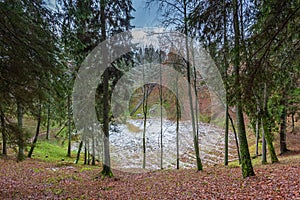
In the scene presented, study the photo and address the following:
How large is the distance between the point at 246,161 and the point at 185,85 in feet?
30.5

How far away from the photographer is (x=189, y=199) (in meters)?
5.38

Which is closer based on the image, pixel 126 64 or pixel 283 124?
pixel 126 64

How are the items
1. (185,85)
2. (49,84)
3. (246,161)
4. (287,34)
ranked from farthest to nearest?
(185,85), (246,161), (49,84), (287,34)

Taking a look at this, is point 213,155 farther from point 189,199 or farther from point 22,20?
point 22,20

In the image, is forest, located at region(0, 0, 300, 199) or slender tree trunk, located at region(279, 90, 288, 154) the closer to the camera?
forest, located at region(0, 0, 300, 199)

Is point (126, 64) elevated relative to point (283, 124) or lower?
elevated

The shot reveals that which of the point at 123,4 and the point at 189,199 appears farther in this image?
the point at 123,4

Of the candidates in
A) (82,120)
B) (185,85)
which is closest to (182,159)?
(185,85)

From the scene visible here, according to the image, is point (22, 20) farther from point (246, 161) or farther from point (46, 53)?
point (246, 161)

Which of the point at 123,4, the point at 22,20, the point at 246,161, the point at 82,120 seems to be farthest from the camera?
the point at 82,120

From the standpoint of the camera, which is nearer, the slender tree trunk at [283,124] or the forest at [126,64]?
the forest at [126,64]

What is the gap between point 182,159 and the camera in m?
19.6

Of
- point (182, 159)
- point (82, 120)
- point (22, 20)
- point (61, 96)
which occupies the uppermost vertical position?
point (22, 20)

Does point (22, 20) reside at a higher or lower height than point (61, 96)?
higher
